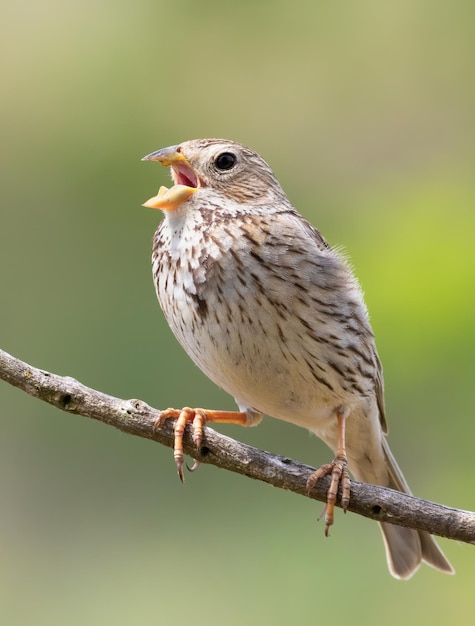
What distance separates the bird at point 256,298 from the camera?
3285 millimetres

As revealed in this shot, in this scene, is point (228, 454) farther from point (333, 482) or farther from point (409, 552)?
point (409, 552)

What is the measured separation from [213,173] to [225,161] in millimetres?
68

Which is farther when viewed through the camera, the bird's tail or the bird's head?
the bird's tail

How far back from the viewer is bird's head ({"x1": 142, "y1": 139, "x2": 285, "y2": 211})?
3.41 m

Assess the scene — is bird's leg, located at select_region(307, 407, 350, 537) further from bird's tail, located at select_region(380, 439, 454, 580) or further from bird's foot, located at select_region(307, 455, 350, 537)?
bird's tail, located at select_region(380, 439, 454, 580)

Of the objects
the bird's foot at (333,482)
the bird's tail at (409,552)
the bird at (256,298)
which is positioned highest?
the bird at (256,298)

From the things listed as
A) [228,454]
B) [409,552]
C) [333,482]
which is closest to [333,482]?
[333,482]

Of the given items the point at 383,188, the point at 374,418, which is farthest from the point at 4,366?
the point at 383,188

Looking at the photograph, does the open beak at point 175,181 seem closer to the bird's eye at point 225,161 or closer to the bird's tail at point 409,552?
the bird's eye at point 225,161

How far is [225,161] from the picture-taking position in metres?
3.55

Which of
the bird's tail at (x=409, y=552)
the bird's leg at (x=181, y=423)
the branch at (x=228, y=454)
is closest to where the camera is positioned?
the branch at (x=228, y=454)

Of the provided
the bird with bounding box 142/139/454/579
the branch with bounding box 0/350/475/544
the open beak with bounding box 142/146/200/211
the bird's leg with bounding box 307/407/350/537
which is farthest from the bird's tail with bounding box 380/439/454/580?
the open beak with bounding box 142/146/200/211

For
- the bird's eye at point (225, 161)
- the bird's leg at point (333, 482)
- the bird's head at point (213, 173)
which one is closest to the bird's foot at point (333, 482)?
the bird's leg at point (333, 482)

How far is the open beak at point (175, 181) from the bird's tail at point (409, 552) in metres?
1.30
